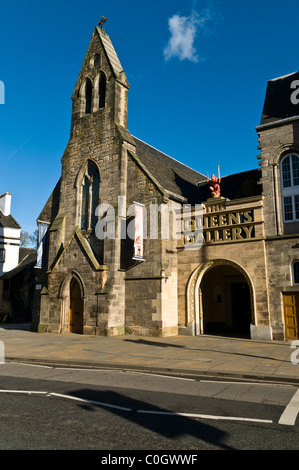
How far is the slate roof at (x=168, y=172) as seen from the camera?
22.2 m

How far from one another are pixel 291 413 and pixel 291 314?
37.5ft

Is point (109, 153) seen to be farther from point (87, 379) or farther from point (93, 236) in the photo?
point (87, 379)

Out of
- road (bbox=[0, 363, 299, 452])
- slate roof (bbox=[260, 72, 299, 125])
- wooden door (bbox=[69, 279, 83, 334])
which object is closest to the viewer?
road (bbox=[0, 363, 299, 452])

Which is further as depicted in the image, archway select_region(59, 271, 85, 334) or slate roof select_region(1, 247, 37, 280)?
slate roof select_region(1, 247, 37, 280)

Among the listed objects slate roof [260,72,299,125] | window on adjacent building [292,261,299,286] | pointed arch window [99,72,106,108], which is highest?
pointed arch window [99,72,106,108]

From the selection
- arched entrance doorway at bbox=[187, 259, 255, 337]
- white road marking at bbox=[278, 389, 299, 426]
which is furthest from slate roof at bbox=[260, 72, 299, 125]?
white road marking at bbox=[278, 389, 299, 426]

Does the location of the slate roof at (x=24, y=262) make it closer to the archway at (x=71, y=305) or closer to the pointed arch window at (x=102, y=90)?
the archway at (x=71, y=305)

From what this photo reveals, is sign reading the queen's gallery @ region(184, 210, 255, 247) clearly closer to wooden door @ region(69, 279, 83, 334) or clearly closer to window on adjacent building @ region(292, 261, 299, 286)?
window on adjacent building @ region(292, 261, 299, 286)

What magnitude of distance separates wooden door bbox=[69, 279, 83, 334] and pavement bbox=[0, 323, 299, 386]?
2.77 meters

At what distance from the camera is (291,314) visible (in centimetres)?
1639

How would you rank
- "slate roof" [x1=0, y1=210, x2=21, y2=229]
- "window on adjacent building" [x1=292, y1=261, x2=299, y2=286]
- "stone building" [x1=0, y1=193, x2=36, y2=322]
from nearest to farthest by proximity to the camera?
"window on adjacent building" [x1=292, y1=261, x2=299, y2=286] → "stone building" [x1=0, y1=193, x2=36, y2=322] → "slate roof" [x1=0, y1=210, x2=21, y2=229]

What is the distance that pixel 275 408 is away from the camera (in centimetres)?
610

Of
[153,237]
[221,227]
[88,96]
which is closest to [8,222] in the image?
[88,96]

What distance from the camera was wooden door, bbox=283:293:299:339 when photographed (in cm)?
1625
